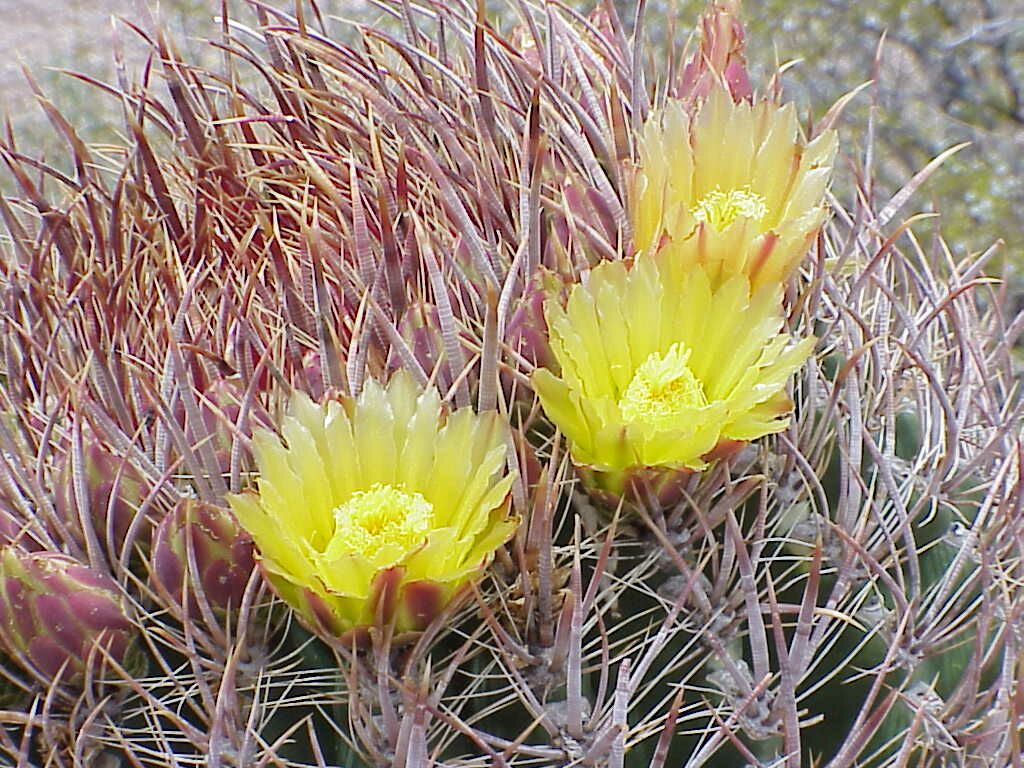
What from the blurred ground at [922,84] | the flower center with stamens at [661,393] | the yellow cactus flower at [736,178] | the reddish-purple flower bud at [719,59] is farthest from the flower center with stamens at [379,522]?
the blurred ground at [922,84]

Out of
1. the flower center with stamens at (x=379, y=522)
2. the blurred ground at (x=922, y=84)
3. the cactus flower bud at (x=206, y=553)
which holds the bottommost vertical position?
the blurred ground at (x=922, y=84)

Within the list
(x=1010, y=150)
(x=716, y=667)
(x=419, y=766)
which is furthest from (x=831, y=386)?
(x=1010, y=150)

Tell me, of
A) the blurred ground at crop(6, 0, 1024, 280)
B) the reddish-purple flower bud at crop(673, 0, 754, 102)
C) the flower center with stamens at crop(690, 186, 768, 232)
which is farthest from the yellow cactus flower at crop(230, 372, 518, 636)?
the blurred ground at crop(6, 0, 1024, 280)

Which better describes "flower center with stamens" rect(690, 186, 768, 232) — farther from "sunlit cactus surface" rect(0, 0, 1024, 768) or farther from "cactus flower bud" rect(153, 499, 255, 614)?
"cactus flower bud" rect(153, 499, 255, 614)

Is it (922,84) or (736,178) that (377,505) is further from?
(922,84)

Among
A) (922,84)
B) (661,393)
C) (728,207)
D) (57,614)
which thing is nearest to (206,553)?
(57,614)

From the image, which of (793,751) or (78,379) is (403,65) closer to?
(78,379)

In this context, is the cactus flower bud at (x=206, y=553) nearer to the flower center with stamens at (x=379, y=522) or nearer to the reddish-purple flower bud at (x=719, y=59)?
the flower center with stamens at (x=379, y=522)

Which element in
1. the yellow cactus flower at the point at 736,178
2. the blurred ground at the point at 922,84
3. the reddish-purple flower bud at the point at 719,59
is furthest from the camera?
the blurred ground at the point at 922,84
